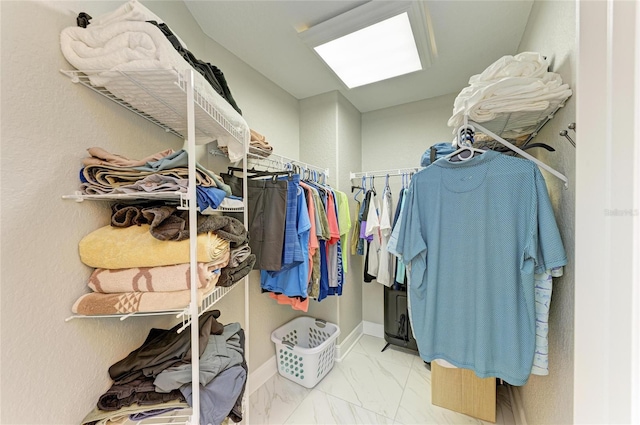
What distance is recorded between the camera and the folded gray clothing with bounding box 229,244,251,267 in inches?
38.7

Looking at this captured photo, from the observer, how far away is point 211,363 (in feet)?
2.79

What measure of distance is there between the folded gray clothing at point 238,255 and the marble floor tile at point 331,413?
1.18 m

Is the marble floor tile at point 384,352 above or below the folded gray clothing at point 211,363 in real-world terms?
below

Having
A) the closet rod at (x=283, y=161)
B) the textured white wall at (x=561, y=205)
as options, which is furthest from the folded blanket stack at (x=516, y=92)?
the closet rod at (x=283, y=161)

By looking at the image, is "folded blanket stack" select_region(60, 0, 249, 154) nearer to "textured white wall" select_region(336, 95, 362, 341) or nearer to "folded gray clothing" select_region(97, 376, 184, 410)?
"folded gray clothing" select_region(97, 376, 184, 410)

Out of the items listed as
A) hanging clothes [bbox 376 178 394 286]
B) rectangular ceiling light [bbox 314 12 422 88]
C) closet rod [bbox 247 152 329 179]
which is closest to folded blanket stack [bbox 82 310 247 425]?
closet rod [bbox 247 152 329 179]

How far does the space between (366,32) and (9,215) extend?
173 cm

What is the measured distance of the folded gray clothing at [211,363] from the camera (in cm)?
76

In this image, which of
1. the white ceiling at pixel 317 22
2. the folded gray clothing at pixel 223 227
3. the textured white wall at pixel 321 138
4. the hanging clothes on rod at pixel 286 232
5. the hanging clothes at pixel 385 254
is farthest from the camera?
the textured white wall at pixel 321 138

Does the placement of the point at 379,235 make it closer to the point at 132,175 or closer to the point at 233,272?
the point at 233,272

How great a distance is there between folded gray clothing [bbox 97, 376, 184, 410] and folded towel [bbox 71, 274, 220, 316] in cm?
28

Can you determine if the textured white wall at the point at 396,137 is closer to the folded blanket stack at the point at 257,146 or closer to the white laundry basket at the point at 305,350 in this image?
the white laundry basket at the point at 305,350

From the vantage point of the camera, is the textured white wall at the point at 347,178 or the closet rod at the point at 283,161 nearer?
the closet rod at the point at 283,161

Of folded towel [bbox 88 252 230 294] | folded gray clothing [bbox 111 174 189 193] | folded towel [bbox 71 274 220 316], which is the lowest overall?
folded towel [bbox 71 274 220 316]
